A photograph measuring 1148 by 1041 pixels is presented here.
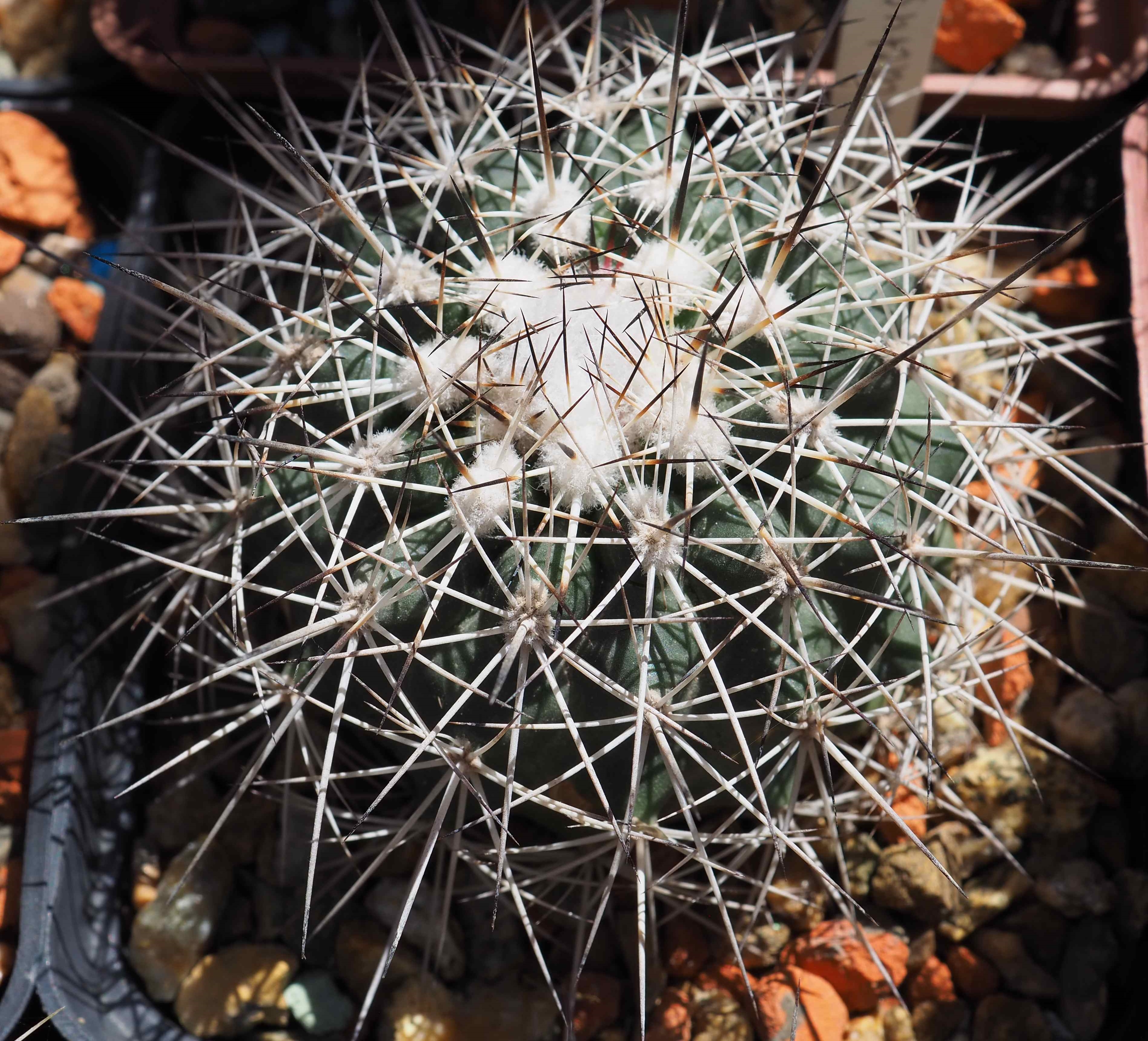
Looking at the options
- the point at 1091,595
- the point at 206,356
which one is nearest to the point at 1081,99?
the point at 1091,595

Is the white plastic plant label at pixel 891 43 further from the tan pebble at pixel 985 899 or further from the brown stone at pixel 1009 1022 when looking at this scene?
the brown stone at pixel 1009 1022

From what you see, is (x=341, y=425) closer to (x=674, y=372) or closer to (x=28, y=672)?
(x=674, y=372)

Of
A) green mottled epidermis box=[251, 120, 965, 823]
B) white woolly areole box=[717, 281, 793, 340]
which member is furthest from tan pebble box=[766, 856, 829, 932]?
white woolly areole box=[717, 281, 793, 340]

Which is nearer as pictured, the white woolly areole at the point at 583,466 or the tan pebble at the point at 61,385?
the white woolly areole at the point at 583,466

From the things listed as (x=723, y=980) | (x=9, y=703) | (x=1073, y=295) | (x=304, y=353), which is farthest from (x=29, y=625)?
(x=1073, y=295)

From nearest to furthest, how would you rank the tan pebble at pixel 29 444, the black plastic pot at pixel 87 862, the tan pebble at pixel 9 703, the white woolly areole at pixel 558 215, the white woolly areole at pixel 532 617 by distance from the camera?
the white woolly areole at pixel 532 617 < the white woolly areole at pixel 558 215 < the black plastic pot at pixel 87 862 < the tan pebble at pixel 9 703 < the tan pebble at pixel 29 444

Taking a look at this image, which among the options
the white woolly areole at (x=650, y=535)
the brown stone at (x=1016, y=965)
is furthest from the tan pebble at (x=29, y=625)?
the brown stone at (x=1016, y=965)
